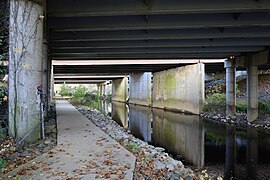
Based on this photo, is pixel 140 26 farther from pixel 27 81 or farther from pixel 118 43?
pixel 27 81

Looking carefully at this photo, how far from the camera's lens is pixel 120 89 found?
4931cm

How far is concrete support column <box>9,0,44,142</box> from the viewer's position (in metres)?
6.47

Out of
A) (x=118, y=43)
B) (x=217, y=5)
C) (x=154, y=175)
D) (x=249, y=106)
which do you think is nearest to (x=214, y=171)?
(x=154, y=175)

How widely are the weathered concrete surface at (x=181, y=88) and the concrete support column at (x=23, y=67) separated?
58.2 ft

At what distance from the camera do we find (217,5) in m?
8.34

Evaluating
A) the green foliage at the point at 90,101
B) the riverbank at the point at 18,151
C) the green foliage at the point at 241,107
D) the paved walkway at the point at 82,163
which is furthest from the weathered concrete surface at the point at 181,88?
the riverbank at the point at 18,151

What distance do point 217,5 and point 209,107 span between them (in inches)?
621

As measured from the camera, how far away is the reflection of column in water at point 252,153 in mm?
7959

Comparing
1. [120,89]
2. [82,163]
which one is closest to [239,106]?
[82,163]

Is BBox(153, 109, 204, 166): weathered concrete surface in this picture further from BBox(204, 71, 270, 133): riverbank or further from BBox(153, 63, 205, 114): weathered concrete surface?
BBox(153, 63, 205, 114): weathered concrete surface

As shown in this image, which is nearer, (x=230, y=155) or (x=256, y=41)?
(x=230, y=155)

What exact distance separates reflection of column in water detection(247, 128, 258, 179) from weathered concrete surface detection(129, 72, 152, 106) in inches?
802

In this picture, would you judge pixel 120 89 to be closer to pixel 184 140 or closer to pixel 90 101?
pixel 90 101

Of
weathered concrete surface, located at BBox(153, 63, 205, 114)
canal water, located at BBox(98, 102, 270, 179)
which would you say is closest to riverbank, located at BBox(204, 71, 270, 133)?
weathered concrete surface, located at BBox(153, 63, 205, 114)
